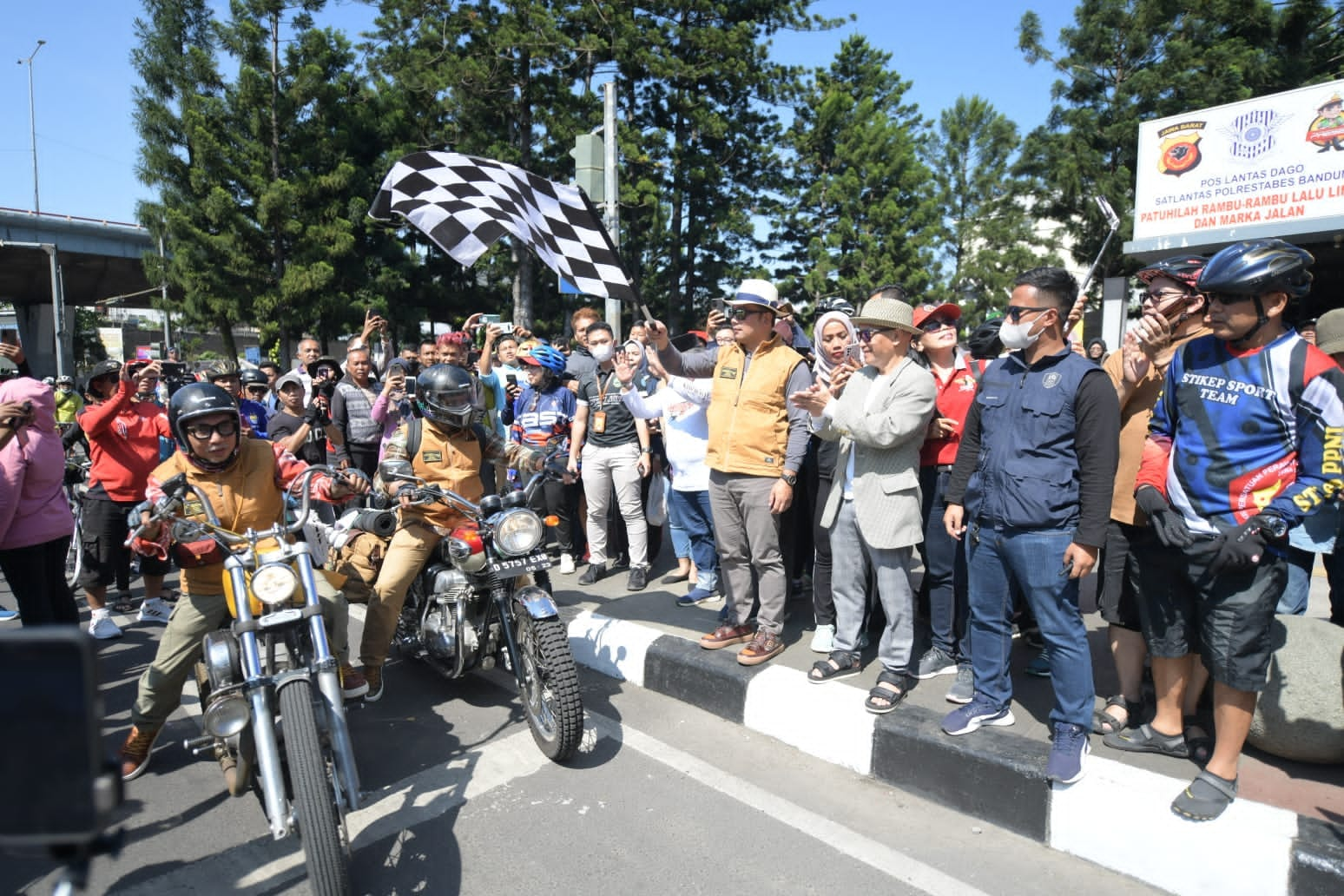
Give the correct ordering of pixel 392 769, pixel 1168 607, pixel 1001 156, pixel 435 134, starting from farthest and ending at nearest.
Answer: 1. pixel 1001 156
2. pixel 435 134
3. pixel 392 769
4. pixel 1168 607

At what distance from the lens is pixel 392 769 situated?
3.63m

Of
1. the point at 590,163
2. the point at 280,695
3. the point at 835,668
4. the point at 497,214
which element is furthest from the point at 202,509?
the point at 590,163

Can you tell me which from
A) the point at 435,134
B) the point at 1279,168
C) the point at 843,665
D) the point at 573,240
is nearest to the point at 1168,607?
the point at 843,665

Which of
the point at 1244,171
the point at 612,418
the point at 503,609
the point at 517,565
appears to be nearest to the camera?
the point at 517,565

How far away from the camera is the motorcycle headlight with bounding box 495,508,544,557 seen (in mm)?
3691

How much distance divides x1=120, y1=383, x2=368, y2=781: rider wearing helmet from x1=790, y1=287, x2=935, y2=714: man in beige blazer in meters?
2.21

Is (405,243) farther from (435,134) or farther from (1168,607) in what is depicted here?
(1168,607)

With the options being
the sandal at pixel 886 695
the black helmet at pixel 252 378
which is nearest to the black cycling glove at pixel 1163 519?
the sandal at pixel 886 695

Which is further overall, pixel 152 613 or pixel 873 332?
pixel 152 613

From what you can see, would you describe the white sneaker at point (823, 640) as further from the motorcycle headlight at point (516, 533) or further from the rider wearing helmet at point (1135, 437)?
the motorcycle headlight at point (516, 533)

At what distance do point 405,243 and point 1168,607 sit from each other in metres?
30.5

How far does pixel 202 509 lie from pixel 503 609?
4.35 feet

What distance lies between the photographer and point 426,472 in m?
4.21

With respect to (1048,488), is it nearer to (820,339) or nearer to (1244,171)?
(820,339)
